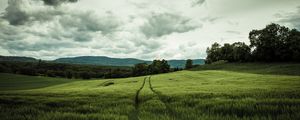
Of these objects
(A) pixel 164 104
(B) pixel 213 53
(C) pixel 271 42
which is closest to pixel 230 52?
(B) pixel 213 53

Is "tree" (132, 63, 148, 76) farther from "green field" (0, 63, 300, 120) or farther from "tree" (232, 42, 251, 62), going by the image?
"green field" (0, 63, 300, 120)

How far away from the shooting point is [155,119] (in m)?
6.78

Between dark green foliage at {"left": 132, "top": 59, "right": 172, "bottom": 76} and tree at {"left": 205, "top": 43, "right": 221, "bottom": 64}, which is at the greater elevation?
tree at {"left": 205, "top": 43, "right": 221, "bottom": 64}

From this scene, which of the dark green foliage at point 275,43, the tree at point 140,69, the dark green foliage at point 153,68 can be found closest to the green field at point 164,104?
the dark green foliage at point 275,43

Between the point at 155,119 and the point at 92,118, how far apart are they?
228cm

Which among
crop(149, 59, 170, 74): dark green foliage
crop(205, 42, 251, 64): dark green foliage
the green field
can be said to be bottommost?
the green field

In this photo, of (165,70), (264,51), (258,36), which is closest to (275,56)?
(264,51)

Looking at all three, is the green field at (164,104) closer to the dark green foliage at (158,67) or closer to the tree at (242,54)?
the tree at (242,54)

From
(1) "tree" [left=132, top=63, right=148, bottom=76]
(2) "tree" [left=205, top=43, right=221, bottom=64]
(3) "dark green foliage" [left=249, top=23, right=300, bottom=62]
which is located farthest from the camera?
(1) "tree" [left=132, top=63, right=148, bottom=76]

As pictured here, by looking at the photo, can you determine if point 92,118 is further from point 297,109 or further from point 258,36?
point 258,36

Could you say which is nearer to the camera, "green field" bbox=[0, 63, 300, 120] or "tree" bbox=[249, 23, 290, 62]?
"green field" bbox=[0, 63, 300, 120]

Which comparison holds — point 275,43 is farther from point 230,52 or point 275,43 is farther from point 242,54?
point 230,52

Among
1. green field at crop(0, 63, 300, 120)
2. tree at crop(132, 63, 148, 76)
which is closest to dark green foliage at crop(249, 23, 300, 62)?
tree at crop(132, 63, 148, 76)

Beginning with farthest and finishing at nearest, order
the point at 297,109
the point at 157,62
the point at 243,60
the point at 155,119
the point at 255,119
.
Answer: the point at 157,62, the point at 243,60, the point at 297,109, the point at 155,119, the point at 255,119
